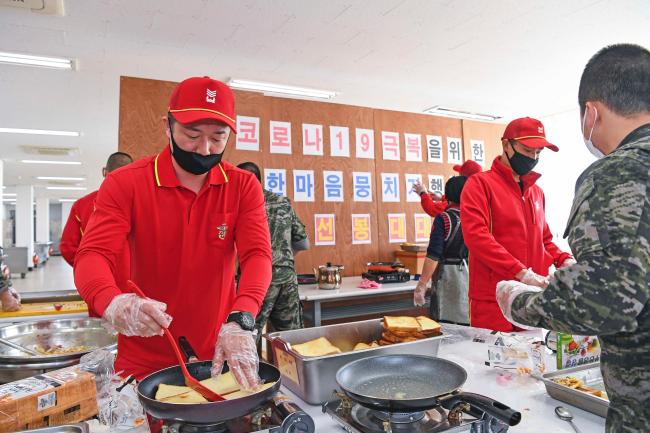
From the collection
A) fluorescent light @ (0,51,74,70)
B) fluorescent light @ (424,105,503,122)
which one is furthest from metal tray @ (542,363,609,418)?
fluorescent light @ (424,105,503,122)

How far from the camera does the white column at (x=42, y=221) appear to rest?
70.6 ft

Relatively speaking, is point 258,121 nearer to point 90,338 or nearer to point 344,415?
point 90,338

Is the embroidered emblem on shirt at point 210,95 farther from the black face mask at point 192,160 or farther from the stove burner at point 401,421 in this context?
the stove burner at point 401,421

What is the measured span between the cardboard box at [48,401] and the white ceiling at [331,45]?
11.1 ft

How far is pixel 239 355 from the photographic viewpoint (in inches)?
44.3

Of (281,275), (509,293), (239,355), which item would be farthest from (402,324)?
(281,275)

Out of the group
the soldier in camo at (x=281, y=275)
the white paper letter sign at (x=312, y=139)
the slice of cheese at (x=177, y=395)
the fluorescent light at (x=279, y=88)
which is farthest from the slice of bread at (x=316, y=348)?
the fluorescent light at (x=279, y=88)

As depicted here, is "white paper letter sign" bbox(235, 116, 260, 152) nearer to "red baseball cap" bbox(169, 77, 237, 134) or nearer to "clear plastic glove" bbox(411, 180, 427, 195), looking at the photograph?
"clear plastic glove" bbox(411, 180, 427, 195)

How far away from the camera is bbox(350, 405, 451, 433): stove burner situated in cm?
95

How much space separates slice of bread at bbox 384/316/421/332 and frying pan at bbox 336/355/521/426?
0.26 meters

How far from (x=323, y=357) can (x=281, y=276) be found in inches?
84.6

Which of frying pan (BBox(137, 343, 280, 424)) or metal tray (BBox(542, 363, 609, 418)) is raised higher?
frying pan (BBox(137, 343, 280, 424))

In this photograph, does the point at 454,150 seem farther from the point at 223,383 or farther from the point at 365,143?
the point at 223,383

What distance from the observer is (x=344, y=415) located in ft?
3.39
